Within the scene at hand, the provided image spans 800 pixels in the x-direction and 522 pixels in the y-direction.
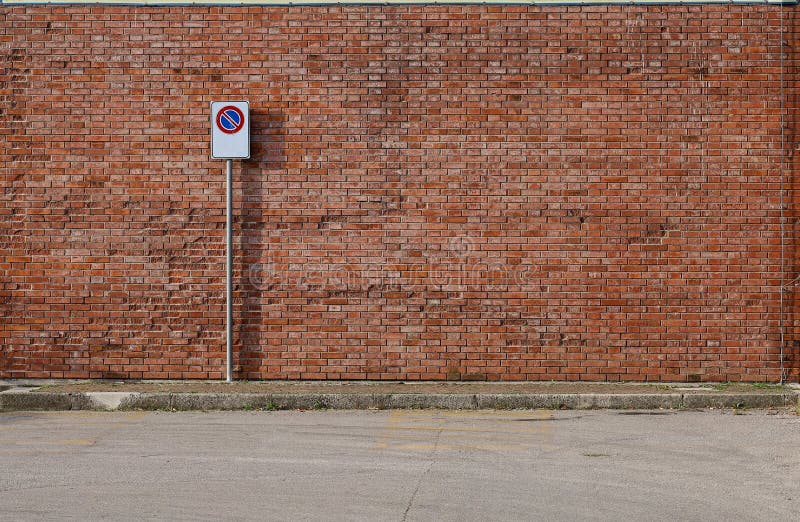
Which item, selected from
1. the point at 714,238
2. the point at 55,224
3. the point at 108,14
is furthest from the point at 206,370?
the point at 714,238

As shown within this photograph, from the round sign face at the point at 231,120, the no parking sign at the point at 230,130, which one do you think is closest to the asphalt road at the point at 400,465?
the no parking sign at the point at 230,130

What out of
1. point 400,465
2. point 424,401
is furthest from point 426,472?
point 424,401

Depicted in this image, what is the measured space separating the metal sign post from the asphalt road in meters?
1.86

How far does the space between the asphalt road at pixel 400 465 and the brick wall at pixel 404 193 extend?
1850 millimetres

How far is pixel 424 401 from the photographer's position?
450 inches

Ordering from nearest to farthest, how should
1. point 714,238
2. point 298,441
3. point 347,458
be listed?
point 347,458, point 298,441, point 714,238

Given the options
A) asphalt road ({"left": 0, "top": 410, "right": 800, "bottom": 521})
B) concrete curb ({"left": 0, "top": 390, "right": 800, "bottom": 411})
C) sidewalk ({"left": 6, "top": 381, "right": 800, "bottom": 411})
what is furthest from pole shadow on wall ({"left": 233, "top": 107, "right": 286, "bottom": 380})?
asphalt road ({"left": 0, "top": 410, "right": 800, "bottom": 521})

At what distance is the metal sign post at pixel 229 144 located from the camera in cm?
1273

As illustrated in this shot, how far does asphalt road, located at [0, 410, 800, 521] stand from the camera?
684cm

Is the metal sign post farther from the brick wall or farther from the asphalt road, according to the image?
the asphalt road

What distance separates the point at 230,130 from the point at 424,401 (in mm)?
4212

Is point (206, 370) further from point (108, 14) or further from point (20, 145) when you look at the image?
point (108, 14)

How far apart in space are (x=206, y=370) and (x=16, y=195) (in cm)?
330

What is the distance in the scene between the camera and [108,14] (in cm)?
1306
